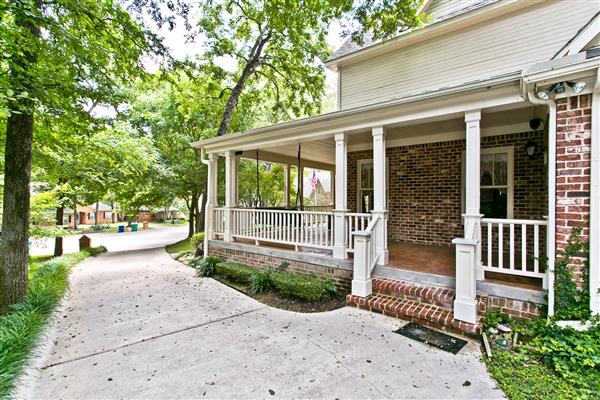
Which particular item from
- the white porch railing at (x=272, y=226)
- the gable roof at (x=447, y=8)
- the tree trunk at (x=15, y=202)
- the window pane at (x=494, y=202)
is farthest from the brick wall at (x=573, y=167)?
the tree trunk at (x=15, y=202)

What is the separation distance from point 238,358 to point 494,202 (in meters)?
5.85

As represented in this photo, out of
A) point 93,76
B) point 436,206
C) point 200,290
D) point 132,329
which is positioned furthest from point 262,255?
point 93,76

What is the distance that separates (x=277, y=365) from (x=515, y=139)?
20.6 feet

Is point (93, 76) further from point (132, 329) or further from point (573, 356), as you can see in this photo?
point (573, 356)

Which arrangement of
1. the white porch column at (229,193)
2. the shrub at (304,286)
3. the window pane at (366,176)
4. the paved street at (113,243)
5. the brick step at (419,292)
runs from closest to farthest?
the brick step at (419,292)
the shrub at (304,286)
the white porch column at (229,193)
the window pane at (366,176)
the paved street at (113,243)

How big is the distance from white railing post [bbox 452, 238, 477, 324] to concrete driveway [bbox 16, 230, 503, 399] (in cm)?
39

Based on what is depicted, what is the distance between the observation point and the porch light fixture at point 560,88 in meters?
3.20

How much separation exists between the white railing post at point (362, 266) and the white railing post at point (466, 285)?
1.35 metres

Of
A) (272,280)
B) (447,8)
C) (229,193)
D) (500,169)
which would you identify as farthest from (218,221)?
(447,8)

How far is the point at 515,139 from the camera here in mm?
5844

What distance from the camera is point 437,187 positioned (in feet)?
22.4

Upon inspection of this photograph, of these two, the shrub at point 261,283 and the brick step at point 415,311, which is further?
the shrub at point 261,283

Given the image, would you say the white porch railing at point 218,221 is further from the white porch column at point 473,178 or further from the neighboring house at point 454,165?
the white porch column at point 473,178

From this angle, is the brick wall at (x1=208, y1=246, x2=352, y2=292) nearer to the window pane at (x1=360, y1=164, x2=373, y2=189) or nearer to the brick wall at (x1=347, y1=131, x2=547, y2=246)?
the brick wall at (x1=347, y1=131, x2=547, y2=246)
